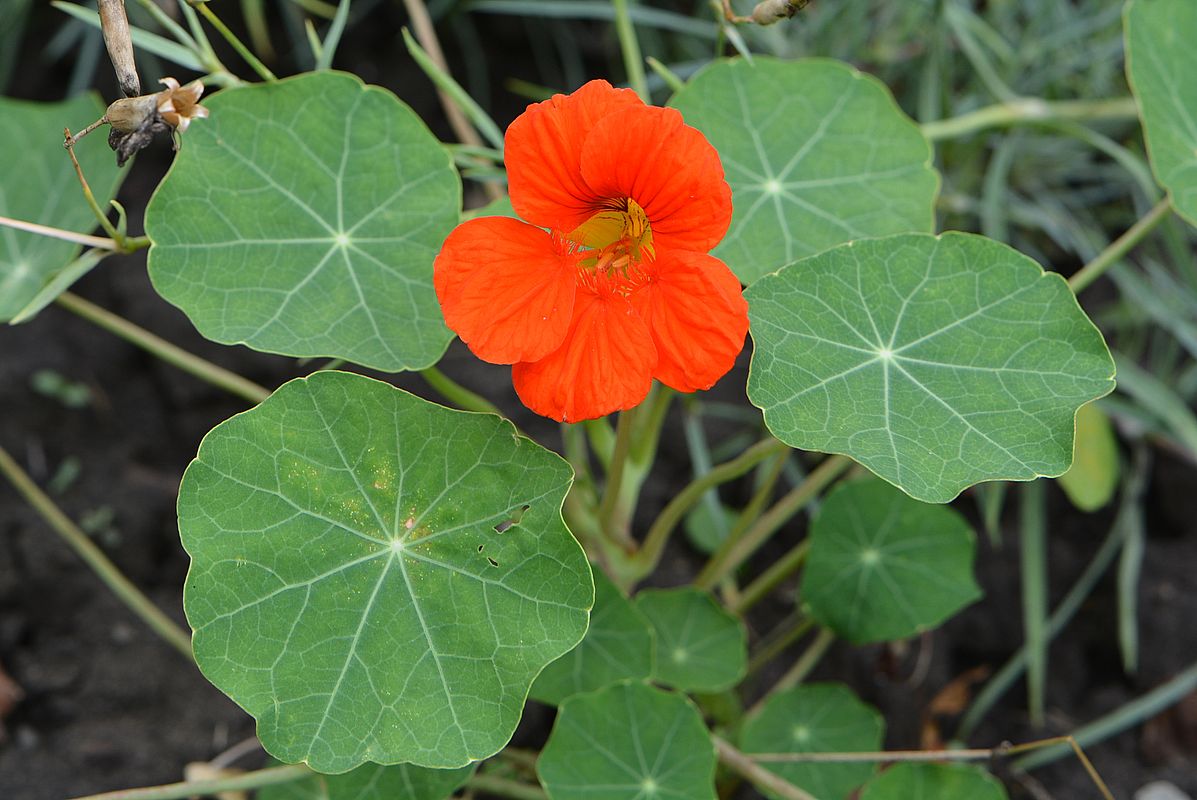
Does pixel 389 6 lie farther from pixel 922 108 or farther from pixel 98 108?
pixel 922 108

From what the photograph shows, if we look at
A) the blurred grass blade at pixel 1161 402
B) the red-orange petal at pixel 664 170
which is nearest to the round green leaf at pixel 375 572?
the red-orange petal at pixel 664 170

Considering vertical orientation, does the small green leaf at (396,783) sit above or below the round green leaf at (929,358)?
below

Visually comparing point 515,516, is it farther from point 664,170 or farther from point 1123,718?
point 1123,718

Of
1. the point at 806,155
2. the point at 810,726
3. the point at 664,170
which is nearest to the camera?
the point at 664,170

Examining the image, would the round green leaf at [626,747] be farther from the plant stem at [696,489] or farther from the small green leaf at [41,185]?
the small green leaf at [41,185]

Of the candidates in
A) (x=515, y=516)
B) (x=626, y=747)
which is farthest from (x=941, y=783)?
(x=515, y=516)

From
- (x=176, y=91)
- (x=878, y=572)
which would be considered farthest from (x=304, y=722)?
(x=878, y=572)
